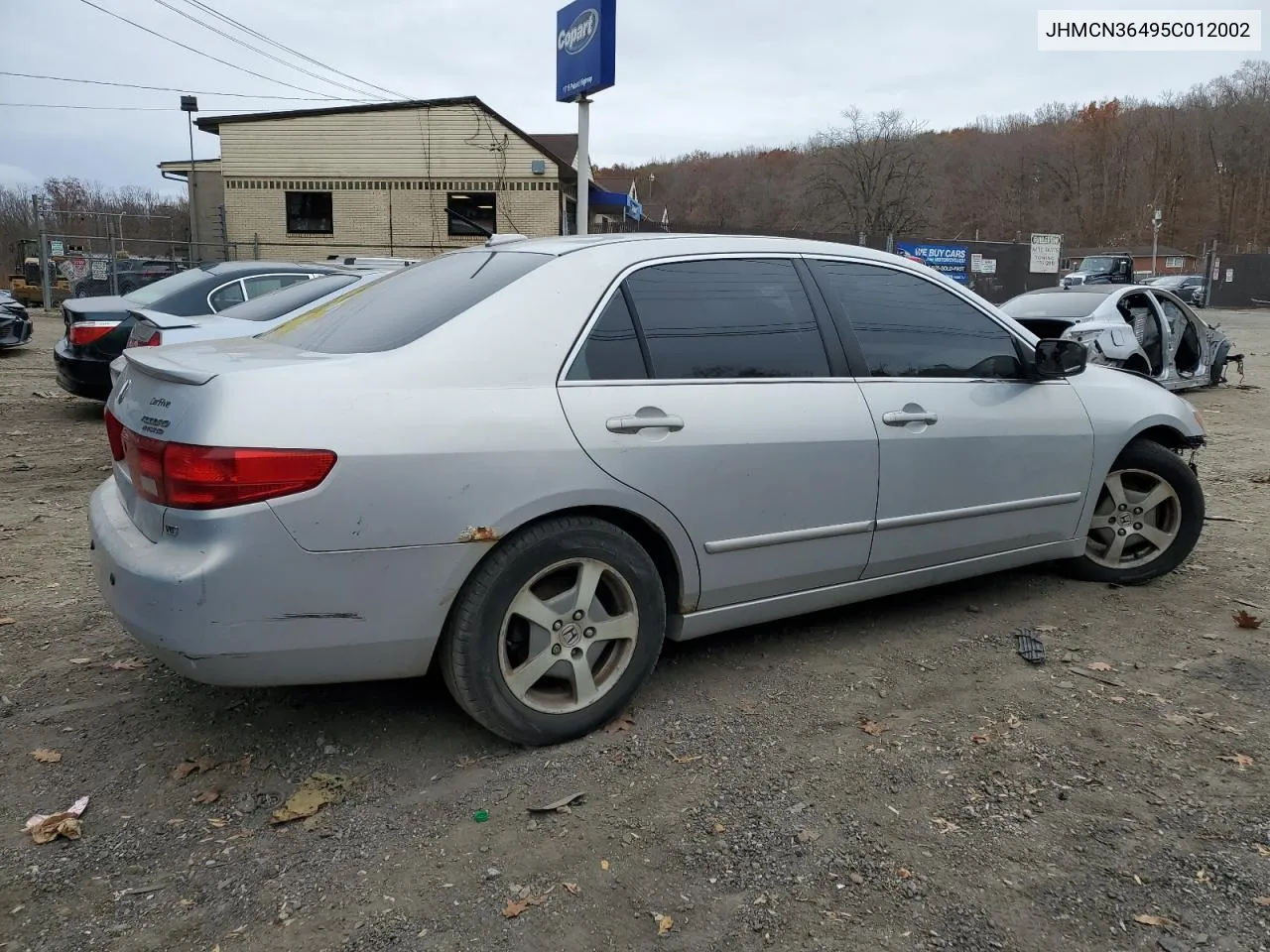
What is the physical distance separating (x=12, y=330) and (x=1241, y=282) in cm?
4826

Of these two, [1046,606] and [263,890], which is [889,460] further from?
[263,890]

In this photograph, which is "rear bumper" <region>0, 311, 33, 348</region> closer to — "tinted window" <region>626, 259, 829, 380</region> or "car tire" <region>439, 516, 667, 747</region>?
"tinted window" <region>626, 259, 829, 380</region>

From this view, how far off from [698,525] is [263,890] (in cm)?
164

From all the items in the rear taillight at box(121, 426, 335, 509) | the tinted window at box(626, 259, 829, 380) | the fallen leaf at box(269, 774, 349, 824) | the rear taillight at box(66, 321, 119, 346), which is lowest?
the fallen leaf at box(269, 774, 349, 824)

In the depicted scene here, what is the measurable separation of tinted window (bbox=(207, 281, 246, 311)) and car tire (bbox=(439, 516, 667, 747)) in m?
6.73

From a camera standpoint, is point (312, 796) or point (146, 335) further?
point (146, 335)

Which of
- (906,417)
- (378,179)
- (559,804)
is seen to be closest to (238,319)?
(906,417)

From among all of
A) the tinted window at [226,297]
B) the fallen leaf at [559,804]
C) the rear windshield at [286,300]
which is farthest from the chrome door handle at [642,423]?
the tinted window at [226,297]

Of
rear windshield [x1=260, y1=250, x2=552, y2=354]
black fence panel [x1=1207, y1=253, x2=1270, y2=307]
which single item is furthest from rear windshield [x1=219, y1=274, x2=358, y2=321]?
black fence panel [x1=1207, y1=253, x2=1270, y2=307]

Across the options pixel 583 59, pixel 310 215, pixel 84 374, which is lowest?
pixel 84 374

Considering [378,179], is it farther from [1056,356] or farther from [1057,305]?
[1056,356]

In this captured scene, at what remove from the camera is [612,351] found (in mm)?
3131

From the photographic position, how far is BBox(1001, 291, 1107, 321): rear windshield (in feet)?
37.3

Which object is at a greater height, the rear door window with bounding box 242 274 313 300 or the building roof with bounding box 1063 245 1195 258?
the building roof with bounding box 1063 245 1195 258
